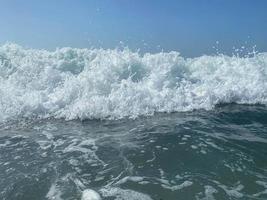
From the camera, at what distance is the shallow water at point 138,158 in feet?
19.0

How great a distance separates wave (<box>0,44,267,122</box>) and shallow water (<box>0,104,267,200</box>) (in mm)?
1110

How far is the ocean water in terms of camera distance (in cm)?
600

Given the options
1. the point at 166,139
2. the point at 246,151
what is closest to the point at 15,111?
the point at 166,139

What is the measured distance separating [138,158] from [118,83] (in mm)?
6855

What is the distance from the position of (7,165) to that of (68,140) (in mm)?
1843

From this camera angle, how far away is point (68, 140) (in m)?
8.70

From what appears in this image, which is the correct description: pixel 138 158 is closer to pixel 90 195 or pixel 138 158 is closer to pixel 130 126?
pixel 90 195

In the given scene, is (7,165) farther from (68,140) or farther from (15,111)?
(15,111)

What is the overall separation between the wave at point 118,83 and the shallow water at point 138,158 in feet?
3.64

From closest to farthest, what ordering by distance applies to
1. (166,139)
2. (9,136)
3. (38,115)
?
1. (166,139)
2. (9,136)
3. (38,115)

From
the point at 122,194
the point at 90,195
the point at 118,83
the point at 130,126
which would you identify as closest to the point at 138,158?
the point at 122,194

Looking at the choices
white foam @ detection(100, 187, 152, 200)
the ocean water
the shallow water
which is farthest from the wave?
white foam @ detection(100, 187, 152, 200)

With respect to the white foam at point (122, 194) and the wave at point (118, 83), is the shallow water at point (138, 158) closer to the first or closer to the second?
the white foam at point (122, 194)

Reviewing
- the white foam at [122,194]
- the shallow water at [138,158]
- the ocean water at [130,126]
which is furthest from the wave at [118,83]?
the white foam at [122,194]
